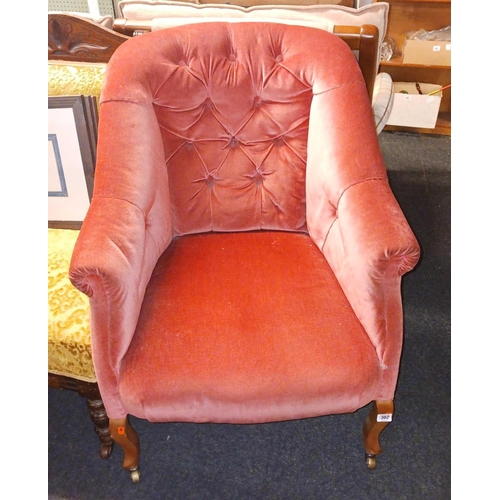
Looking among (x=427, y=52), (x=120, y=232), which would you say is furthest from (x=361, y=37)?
(x=427, y=52)

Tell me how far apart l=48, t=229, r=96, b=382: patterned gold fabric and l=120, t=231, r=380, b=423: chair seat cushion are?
158 millimetres

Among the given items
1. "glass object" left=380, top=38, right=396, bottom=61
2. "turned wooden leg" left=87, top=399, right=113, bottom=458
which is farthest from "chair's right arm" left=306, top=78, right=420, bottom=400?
"glass object" left=380, top=38, right=396, bottom=61

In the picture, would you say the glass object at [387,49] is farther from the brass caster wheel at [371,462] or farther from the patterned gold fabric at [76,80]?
the brass caster wheel at [371,462]

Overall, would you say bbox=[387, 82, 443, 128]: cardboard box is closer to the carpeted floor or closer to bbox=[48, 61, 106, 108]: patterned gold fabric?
the carpeted floor

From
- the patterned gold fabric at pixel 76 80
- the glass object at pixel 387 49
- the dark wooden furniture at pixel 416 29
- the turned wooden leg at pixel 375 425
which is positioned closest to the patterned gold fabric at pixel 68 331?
the patterned gold fabric at pixel 76 80

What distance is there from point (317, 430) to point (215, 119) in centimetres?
97

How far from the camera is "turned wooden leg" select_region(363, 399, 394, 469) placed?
1126 millimetres

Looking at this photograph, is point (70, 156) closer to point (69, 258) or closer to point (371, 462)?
point (69, 258)

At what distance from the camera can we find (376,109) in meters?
1.88

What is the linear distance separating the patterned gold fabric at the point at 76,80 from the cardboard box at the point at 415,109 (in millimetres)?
2034

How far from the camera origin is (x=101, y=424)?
128 cm

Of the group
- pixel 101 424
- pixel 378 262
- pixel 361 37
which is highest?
Answer: pixel 361 37

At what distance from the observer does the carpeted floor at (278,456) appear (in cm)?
126

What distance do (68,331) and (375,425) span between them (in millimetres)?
794
